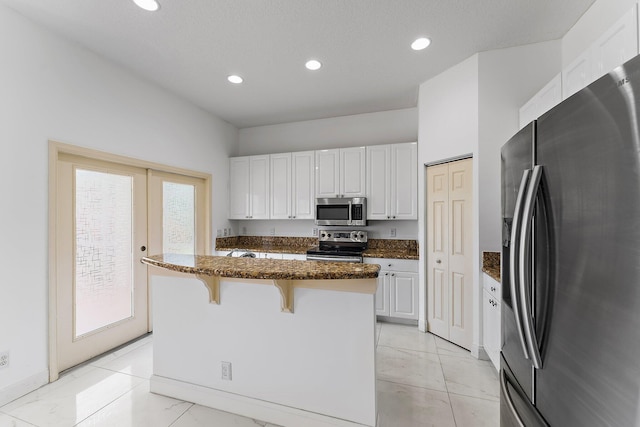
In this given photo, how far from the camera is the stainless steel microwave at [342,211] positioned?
3895 millimetres

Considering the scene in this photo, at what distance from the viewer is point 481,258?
8.74 feet

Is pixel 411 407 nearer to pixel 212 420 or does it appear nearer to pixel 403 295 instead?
pixel 212 420

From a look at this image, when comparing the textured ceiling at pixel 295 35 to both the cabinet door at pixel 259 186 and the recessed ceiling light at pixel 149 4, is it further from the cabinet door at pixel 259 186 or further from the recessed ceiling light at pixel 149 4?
the cabinet door at pixel 259 186

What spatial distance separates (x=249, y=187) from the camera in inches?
180

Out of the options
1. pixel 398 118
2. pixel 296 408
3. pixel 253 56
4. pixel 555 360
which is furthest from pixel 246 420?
pixel 398 118

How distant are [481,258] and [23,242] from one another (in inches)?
155

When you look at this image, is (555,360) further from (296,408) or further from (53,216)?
(53,216)

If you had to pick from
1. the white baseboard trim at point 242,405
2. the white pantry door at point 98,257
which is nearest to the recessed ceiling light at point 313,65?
the white pantry door at point 98,257

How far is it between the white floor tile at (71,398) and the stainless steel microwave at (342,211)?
109 inches

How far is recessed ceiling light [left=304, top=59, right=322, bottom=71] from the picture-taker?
282 centimetres

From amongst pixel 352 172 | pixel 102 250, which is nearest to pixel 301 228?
pixel 352 172

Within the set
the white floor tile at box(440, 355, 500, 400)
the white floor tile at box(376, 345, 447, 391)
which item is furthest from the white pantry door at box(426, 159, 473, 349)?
the white floor tile at box(376, 345, 447, 391)

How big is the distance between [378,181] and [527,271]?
3033mm

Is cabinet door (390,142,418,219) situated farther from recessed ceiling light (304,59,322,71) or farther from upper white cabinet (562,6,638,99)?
upper white cabinet (562,6,638,99)
